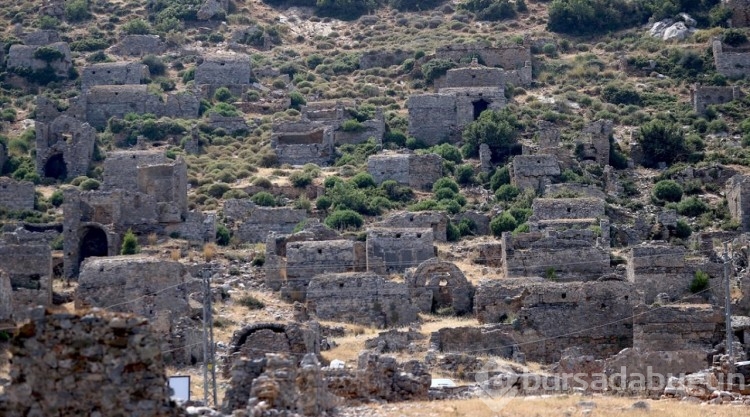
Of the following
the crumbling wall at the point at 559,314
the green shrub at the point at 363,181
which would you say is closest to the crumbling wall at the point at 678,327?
the crumbling wall at the point at 559,314

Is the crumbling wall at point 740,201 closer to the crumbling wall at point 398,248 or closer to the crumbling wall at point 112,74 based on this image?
the crumbling wall at point 398,248

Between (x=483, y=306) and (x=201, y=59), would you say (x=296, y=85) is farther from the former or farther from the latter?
(x=483, y=306)

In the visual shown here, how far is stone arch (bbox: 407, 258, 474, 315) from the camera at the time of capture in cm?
4053

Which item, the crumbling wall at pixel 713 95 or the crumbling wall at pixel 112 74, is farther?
the crumbling wall at pixel 112 74

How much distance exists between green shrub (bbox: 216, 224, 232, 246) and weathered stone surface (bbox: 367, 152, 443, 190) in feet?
23.9

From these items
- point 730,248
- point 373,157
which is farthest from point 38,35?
point 730,248

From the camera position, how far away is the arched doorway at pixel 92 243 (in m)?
45.7

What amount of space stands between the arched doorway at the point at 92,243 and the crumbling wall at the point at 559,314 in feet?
35.9

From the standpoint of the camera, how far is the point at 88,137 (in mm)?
57438

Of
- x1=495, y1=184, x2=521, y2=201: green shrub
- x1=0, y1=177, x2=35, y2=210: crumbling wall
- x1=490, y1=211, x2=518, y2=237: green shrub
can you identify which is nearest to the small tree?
x1=0, y1=177, x2=35, y2=210: crumbling wall

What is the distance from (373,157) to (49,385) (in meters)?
40.7

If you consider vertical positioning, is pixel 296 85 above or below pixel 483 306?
above

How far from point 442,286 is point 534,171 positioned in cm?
1224

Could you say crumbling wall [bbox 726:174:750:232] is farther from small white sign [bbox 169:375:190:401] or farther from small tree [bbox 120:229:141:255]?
small white sign [bbox 169:375:190:401]
